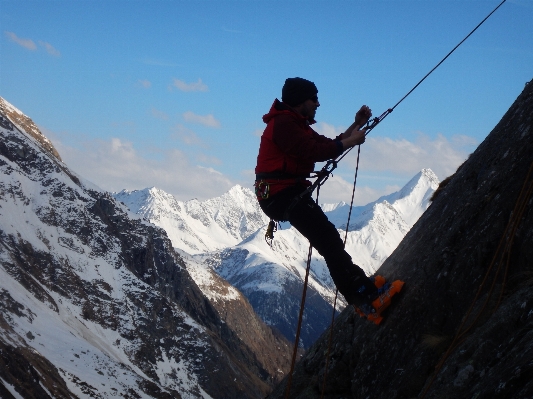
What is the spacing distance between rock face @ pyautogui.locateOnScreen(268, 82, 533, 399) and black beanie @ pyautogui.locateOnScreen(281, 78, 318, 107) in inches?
142

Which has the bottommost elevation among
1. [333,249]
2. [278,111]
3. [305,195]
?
[333,249]

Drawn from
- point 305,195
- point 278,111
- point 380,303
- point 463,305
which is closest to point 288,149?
point 278,111

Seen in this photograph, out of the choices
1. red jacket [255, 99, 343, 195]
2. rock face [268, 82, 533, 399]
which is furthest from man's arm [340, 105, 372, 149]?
rock face [268, 82, 533, 399]

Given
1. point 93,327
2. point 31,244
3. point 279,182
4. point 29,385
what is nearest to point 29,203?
point 31,244

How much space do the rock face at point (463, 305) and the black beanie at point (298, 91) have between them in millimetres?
3595

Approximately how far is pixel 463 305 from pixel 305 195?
321cm

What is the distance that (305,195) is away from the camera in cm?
1018

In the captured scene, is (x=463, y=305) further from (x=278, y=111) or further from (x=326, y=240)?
(x=278, y=111)

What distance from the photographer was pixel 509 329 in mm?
7055

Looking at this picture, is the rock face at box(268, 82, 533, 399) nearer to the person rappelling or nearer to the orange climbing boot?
the orange climbing boot

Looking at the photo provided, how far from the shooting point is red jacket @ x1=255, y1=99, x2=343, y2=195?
31.6 ft

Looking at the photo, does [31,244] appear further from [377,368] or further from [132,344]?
[377,368]

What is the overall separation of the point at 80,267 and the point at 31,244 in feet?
61.7

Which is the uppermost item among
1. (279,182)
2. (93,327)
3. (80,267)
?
(80,267)
